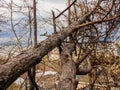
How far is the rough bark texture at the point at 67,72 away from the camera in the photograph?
4407 mm

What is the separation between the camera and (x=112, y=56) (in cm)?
911

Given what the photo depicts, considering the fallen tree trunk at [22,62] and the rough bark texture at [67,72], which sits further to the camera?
the rough bark texture at [67,72]

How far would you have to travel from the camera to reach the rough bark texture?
441 cm

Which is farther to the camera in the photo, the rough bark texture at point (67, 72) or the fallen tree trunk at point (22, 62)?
the rough bark texture at point (67, 72)

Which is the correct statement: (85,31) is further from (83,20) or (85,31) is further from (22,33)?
(22,33)

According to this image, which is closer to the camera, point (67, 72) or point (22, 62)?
point (22, 62)

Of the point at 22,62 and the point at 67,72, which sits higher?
the point at 22,62

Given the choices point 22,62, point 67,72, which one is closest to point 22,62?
point 22,62

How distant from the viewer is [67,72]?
476cm

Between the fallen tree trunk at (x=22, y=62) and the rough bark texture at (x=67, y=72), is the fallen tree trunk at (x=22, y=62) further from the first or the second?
the rough bark texture at (x=67, y=72)

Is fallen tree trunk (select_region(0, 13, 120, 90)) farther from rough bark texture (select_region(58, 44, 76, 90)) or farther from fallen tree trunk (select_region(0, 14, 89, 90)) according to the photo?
rough bark texture (select_region(58, 44, 76, 90))

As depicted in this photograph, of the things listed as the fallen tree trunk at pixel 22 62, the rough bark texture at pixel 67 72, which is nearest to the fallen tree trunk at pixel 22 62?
the fallen tree trunk at pixel 22 62

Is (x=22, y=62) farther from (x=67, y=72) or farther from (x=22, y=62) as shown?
(x=67, y=72)

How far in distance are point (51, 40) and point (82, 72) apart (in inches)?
71.7
